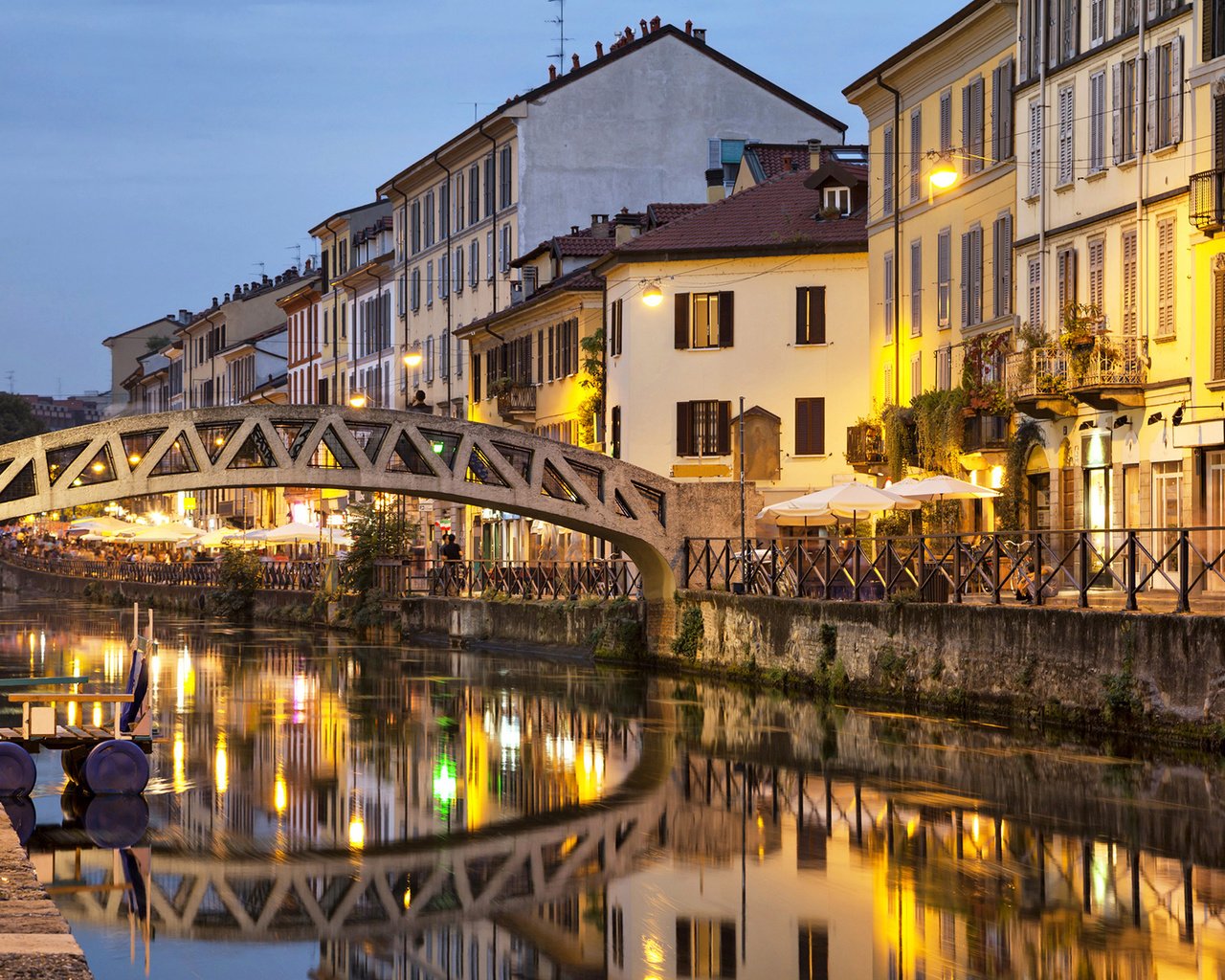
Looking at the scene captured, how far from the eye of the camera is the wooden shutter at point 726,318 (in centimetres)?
5228

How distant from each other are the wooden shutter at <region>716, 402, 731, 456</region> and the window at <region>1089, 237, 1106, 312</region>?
17779 mm

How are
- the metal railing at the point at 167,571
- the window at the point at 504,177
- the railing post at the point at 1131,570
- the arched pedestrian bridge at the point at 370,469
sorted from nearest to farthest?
the railing post at the point at 1131,570 < the arched pedestrian bridge at the point at 370,469 < the metal railing at the point at 167,571 < the window at the point at 504,177

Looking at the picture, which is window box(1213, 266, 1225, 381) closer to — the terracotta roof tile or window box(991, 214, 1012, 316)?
window box(991, 214, 1012, 316)

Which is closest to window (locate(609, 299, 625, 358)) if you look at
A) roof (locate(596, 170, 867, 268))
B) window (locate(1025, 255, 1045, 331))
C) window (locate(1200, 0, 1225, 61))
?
roof (locate(596, 170, 867, 268))

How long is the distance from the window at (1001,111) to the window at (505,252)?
29122 mm

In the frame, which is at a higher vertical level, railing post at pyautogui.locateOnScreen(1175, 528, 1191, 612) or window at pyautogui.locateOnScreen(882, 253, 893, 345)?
window at pyautogui.locateOnScreen(882, 253, 893, 345)

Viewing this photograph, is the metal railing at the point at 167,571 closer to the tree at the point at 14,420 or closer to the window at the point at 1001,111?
the window at the point at 1001,111

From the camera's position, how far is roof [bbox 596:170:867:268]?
5103cm

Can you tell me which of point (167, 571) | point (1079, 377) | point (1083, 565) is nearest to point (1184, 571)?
point (1083, 565)

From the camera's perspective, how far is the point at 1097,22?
3541 centimetres

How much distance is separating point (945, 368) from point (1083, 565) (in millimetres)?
16161

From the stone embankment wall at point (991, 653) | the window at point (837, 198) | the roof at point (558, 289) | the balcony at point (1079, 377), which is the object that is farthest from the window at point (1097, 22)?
the roof at point (558, 289)

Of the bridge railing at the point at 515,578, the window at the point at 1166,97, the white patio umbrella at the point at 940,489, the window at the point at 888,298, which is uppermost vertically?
the window at the point at 1166,97

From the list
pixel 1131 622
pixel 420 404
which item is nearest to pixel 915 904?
pixel 1131 622
